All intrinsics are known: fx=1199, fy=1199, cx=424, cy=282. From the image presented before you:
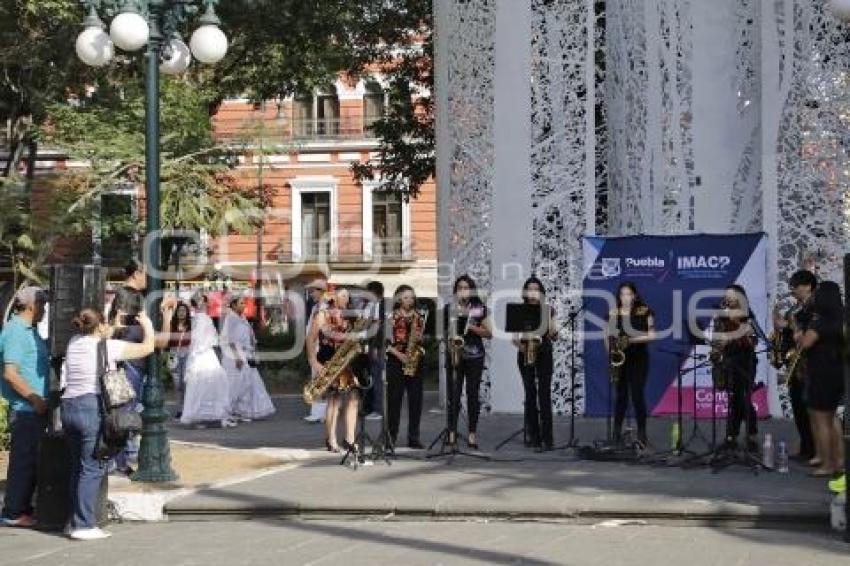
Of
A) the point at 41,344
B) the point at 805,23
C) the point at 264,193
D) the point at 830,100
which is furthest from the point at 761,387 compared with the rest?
the point at 264,193

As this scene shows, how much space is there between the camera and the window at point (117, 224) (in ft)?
87.4

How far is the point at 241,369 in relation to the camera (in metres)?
17.3

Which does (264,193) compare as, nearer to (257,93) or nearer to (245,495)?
(257,93)

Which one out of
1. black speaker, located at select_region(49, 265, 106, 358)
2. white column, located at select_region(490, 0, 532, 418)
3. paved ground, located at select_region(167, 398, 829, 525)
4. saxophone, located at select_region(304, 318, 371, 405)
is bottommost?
paved ground, located at select_region(167, 398, 829, 525)

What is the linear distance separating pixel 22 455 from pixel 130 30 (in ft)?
13.2

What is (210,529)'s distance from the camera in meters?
9.85

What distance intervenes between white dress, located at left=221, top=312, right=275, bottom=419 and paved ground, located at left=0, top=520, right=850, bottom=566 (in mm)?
7357

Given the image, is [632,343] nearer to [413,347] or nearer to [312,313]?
[413,347]

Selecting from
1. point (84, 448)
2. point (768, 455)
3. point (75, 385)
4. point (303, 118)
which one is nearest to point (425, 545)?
point (84, 448)

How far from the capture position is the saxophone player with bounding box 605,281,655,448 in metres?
12.2

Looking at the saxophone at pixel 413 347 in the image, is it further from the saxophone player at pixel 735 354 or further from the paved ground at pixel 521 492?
the saxophone player at pixel 735 354

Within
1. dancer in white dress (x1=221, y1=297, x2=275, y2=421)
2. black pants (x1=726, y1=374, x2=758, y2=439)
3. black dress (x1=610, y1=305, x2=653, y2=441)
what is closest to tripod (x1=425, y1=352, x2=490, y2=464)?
black dress (x1=610, y1=305, x2=653, y2=441)

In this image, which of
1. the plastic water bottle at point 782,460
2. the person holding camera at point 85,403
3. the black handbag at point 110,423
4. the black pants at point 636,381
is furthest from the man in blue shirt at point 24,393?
the plastic water bottle at point 782,460

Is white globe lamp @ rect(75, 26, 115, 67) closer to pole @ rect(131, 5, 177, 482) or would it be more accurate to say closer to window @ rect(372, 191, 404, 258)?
pole @ rect(131, 5, 177, 482)
